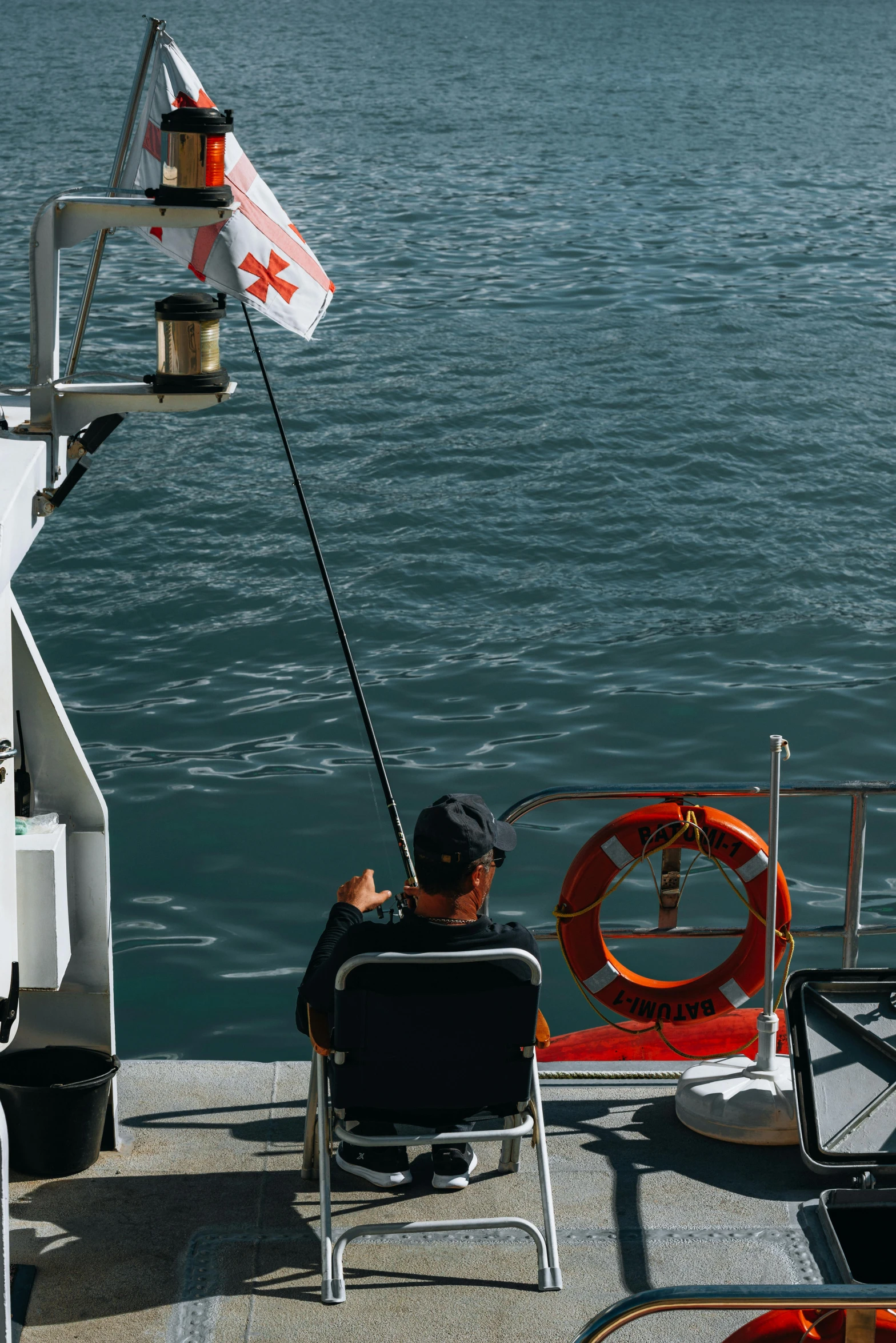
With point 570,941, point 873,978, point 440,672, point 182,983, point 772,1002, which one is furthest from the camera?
point 440,672

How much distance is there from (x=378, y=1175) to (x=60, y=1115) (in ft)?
2.89

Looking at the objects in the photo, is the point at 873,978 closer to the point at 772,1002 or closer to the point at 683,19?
the point at 772,1002

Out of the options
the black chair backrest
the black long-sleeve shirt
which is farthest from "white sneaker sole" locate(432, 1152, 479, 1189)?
the black long-sleeve shirt

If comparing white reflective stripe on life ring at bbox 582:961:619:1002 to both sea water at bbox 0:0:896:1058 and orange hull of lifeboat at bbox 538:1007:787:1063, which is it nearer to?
orange hull of lifeboat at bbox 538:1007:787:1063

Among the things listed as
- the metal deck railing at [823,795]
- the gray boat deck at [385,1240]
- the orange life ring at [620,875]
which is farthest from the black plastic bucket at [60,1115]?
the orange life ring at [620,875]

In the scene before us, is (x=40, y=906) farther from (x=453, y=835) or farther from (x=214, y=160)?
(x=214, y=160)

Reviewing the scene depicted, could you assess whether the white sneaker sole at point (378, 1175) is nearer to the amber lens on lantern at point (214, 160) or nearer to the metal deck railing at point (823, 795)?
the metal deck railing at point (823, 795)

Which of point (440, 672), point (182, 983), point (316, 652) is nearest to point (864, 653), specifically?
point (440, 672)

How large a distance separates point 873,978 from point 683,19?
46.1 m

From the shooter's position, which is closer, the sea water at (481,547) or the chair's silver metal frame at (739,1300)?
the chair's silver metal frame at (739,1300)

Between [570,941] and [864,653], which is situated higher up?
[570,941]

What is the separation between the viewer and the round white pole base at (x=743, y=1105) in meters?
4.12

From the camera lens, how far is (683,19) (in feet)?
146

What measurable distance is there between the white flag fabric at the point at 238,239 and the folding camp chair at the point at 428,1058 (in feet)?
6.87
